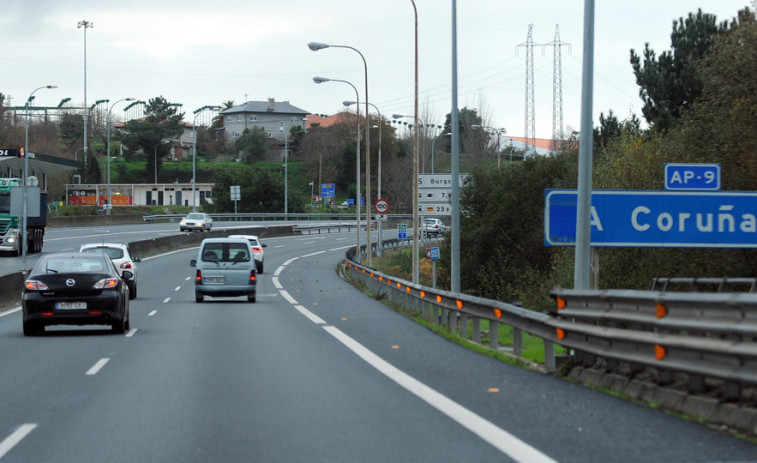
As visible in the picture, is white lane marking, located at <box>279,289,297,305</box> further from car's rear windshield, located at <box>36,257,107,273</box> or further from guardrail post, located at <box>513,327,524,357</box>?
guardrail post, located at <box>513,327,524,357</box>

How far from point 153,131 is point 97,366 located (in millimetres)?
135660

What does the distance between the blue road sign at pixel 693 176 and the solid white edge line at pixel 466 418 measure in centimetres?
580

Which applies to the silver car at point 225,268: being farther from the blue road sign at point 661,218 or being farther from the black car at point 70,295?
the blue road sign at point 661,218

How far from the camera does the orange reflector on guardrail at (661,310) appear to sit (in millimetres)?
10398

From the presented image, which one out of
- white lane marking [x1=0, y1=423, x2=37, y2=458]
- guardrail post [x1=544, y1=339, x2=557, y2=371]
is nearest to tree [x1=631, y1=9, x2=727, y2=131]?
guardrail post [x1=544, y1=339, x2=557, y2=371]

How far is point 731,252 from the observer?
2969 centimetres

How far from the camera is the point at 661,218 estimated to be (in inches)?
628

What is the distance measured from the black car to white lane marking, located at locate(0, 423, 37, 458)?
10.2 metres

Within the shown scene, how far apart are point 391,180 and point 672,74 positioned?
82.2 meters

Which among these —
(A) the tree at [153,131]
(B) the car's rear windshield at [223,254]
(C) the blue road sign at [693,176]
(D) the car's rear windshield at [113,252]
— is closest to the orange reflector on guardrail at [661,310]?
(C) the blue road sign at [693,176]

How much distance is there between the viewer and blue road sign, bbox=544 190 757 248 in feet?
51.9

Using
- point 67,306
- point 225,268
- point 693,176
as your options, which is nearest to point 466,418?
point 693,176

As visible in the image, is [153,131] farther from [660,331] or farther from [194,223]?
[660,331]

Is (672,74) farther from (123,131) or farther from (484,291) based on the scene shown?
(123,131)
